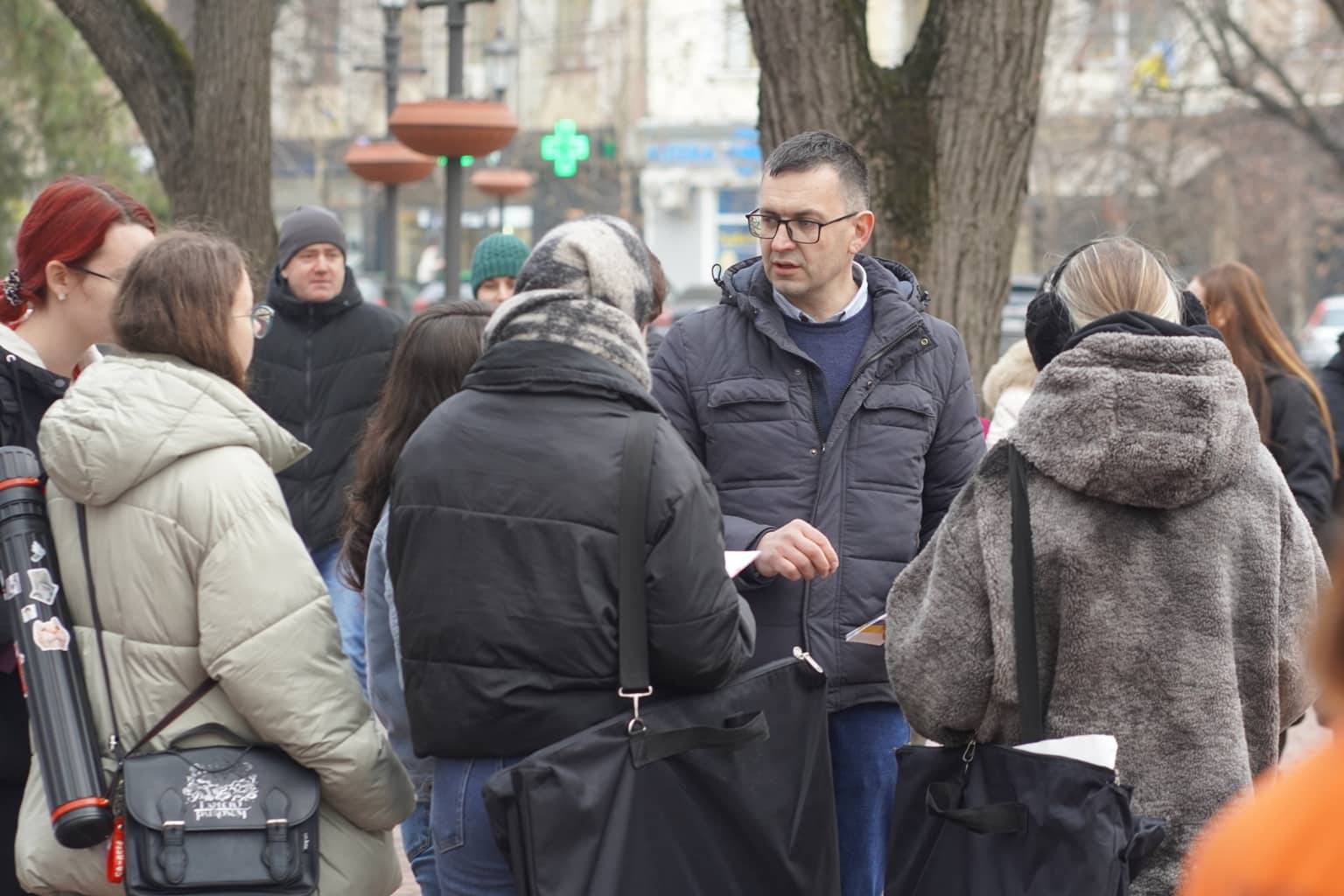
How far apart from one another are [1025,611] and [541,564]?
33.7 inches

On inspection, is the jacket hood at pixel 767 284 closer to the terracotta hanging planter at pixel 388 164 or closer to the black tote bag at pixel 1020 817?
the black tote bag at pixel 1020 817

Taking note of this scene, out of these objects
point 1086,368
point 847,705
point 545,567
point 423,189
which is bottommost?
point 423,189

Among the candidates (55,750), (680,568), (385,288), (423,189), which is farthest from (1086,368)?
(423,189)

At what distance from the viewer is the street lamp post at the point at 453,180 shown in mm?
11938

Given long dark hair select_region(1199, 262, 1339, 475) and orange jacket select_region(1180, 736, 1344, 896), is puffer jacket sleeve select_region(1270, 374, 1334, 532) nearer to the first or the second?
long dark hair select_region(1199, 262, 1339, 475)

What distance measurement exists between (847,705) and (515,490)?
3.96 ft

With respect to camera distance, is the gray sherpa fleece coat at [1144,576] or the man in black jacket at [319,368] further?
the man in black jacket at [319,368]

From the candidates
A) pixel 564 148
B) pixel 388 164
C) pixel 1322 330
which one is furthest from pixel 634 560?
pixel 1322 330

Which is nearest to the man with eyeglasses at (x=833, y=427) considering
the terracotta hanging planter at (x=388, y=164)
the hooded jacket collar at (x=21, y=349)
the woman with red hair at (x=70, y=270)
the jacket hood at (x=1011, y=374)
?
the woman with red hair at (x=70, y=270)

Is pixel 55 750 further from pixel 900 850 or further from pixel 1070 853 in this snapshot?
pixel 1070 853

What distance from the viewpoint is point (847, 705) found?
399 centimetres

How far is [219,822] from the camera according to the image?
10.5 ft

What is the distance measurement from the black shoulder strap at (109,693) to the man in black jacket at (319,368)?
10.6 ft

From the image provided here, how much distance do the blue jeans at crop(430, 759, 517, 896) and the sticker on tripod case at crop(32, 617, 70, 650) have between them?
0.71 m
